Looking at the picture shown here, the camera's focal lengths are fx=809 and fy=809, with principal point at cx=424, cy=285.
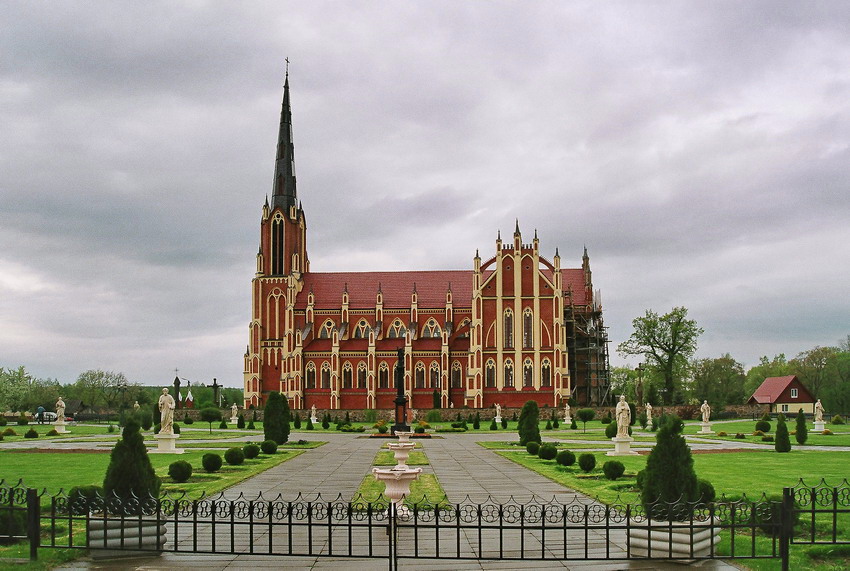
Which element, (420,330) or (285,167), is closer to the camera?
(420,330)

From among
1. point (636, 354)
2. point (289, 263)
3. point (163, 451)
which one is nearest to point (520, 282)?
point (636, 354)

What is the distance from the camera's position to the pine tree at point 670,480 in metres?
12.4

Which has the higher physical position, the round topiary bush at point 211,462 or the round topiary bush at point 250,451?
the round topiary bush at point 211,462

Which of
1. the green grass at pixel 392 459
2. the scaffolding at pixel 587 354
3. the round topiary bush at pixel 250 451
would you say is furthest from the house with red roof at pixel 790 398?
the round topiary bush at pixel 250 451

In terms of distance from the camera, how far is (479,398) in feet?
263

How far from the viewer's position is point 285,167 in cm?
9381

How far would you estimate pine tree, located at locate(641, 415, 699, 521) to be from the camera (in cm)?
1235

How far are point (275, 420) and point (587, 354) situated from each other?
51.8 metres

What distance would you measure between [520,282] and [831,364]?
136 feet

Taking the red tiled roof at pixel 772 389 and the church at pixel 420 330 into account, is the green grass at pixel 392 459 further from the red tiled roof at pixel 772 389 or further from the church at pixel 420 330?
the red tiled roof at pixel 772 389

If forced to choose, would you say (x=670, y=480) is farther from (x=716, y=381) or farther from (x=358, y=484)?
(x=716, y=381)

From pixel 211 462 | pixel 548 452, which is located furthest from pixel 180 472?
pixel 548 452

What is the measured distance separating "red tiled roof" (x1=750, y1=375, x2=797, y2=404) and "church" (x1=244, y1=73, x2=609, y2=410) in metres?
A: 18.4

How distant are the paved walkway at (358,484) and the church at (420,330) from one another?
37.5 meters
